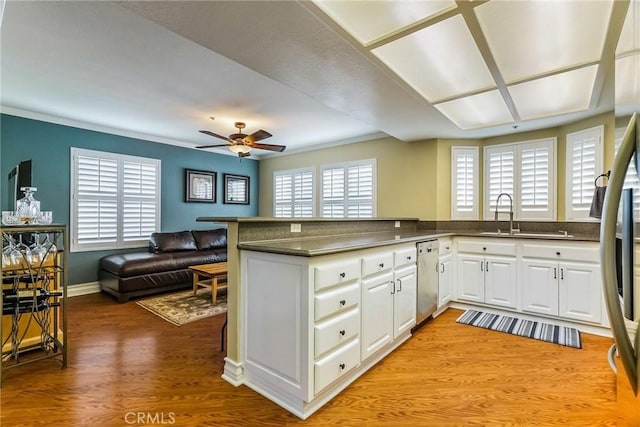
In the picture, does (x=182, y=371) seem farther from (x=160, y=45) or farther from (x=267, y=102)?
(x=267, y=102)

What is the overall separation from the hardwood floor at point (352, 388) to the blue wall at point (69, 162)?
2210mm

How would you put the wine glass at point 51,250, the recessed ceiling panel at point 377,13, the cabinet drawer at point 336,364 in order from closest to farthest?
the recessed ceiling panel at point 377,13 < the cabinet drawer at point 336,364 < the wine glass at point 51,250

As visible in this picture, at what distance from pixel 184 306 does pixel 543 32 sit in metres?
4.33

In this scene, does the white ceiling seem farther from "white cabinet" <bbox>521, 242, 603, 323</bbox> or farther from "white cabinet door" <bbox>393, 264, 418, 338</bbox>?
"white cabinet door" <bbox>393, 264, 418, 338</bbox>

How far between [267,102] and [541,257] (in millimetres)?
3548

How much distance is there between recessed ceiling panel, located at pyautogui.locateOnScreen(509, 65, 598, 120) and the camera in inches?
99.7

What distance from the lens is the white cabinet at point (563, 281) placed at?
9.61 feet

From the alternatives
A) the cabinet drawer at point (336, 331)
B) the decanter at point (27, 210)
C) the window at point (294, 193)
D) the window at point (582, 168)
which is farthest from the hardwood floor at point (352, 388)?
the window at point (294, 193)

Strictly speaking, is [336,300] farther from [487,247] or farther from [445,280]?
[487,247]

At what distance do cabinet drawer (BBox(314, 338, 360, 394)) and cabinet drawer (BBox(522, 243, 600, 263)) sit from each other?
240 centimetres

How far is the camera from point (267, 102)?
11.9 feet

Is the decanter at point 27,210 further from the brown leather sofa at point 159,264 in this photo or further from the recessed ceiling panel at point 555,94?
the recessed ceiling panel at point 555,94

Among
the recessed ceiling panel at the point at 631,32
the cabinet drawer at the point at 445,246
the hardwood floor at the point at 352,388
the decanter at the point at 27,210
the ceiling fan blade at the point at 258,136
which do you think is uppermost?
the ceiling fan blade at the point at 258,136

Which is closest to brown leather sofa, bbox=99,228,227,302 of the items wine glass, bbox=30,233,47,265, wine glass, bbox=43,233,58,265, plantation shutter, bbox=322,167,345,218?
wine glass, bbox=43,233,58,265
